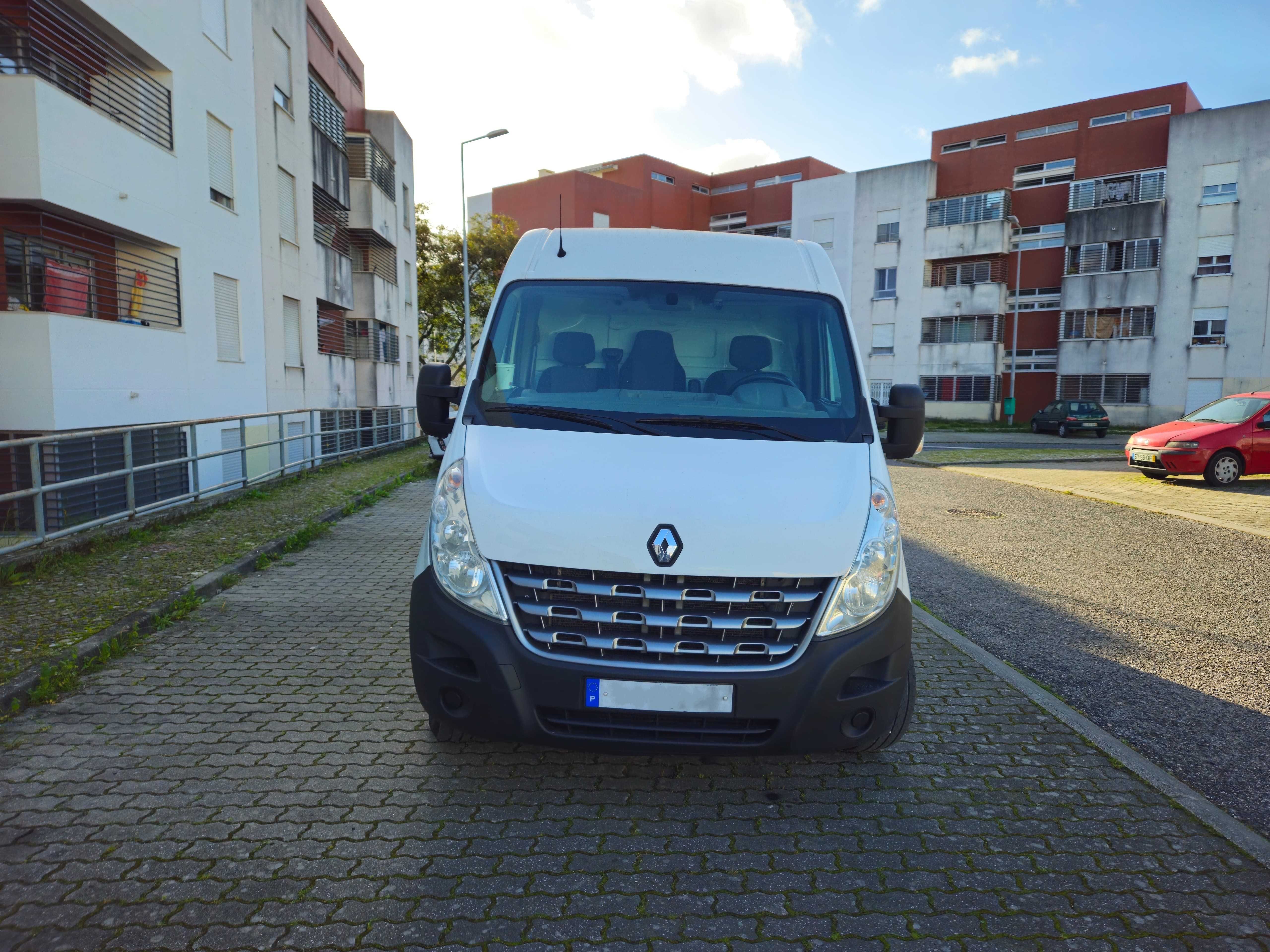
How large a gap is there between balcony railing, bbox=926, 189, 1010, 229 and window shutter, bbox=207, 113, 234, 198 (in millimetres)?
37264

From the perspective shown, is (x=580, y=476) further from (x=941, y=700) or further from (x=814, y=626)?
(x=941, y=700)

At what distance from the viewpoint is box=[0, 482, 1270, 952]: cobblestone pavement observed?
8.86ft

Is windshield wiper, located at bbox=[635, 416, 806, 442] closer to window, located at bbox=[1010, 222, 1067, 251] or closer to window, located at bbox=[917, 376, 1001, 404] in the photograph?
window, located at bbox=[917, 376, 1001, 404]

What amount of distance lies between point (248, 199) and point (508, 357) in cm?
1670

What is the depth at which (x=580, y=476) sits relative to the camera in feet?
11.0

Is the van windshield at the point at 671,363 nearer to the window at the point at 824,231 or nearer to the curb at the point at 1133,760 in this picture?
the curb at the point at 1133,760

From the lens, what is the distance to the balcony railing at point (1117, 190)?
132 ft

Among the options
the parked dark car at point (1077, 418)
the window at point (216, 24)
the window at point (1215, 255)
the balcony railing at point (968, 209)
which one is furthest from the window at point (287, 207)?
the window at point (1215, 255)

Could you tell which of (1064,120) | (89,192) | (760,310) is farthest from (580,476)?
(1064,120)

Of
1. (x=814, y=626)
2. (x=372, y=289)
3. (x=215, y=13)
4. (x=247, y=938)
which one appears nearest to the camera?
(x=247, y=938)

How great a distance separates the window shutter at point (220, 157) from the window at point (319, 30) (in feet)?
23.0

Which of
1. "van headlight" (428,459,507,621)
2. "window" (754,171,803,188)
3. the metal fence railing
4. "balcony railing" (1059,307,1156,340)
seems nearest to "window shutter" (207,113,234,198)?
the metal fence railing

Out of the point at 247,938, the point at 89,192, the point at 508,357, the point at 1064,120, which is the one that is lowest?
the point at 247,938

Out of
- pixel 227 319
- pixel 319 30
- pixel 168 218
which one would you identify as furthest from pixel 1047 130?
pixel 168 218
